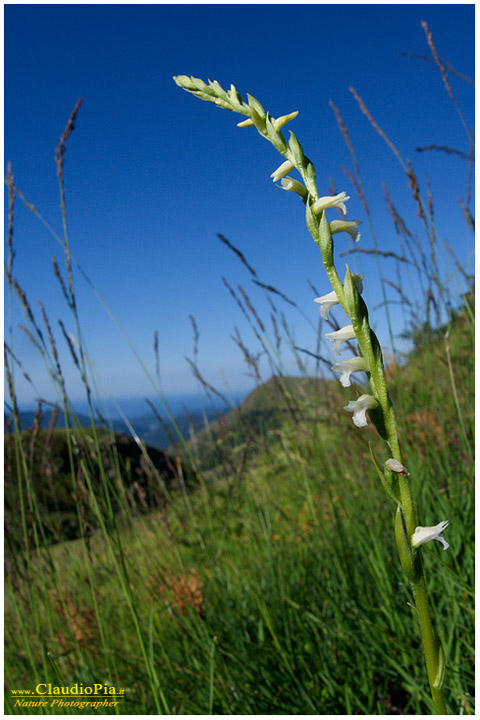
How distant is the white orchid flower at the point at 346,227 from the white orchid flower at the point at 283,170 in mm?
115

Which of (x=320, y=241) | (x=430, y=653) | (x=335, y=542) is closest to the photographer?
(x=430, y=653)

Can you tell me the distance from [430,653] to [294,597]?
1.37m

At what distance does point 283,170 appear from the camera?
0.75m

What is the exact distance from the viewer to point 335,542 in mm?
2016

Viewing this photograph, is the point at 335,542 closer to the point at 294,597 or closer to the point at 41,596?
the point at 294,597

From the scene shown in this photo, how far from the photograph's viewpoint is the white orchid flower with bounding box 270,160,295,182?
74 centimetres

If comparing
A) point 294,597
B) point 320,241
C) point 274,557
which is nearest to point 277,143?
point 320,241

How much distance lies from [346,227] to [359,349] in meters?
0.23

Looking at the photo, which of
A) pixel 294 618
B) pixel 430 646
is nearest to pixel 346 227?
pixel 430 646

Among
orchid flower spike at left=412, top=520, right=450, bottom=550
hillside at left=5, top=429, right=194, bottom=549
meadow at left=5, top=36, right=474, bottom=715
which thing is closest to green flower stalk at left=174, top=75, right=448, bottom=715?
orchid flower spike at left=412, top=520, right=450, bottom=550

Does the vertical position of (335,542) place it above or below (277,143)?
below

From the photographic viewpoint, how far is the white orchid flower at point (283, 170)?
29.3 inches

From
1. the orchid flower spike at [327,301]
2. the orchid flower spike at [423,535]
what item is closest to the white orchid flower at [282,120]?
the orchid flower spike at [327,301]

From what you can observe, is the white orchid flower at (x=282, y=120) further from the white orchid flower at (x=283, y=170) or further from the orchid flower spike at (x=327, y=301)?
the orchid flower spike at (x=327, y=301)
